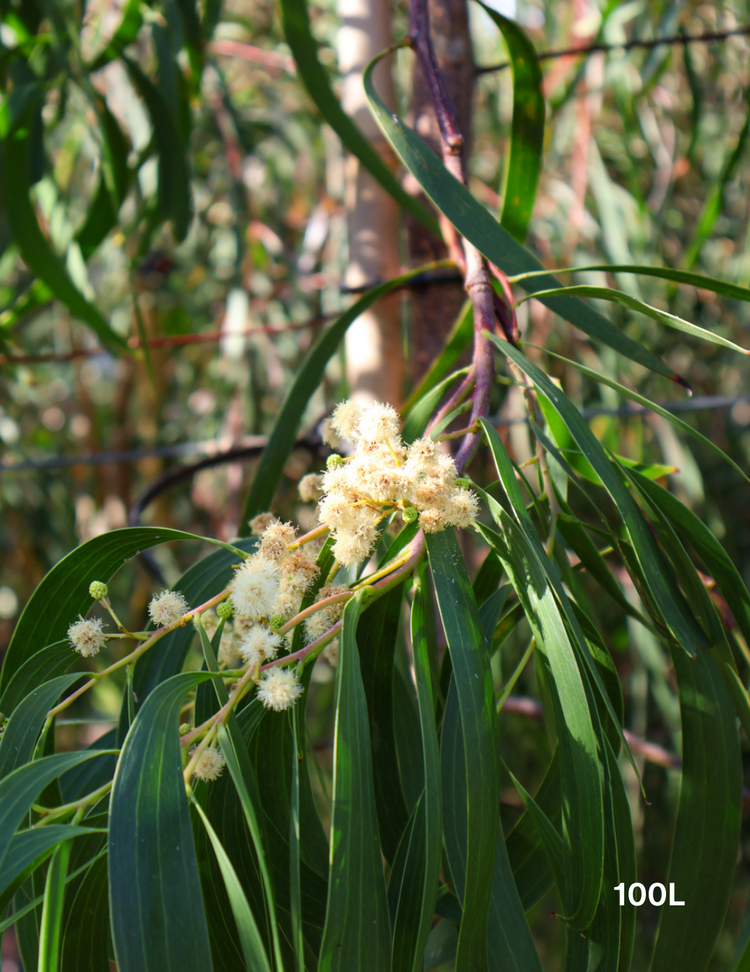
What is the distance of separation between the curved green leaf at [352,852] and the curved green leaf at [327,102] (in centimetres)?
43

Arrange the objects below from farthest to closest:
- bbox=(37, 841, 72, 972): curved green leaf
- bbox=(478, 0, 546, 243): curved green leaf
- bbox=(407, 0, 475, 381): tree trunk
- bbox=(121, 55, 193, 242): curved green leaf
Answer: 1. bbox=(121, 55, 193, 242): curved green leaf
2. bbox=(407, 0, 475, 381): tree trunk
3. bbox=(478, 0, 546, 243): curved green leaf
4. bbox=(37, 841, 72, 972): curved green leaf

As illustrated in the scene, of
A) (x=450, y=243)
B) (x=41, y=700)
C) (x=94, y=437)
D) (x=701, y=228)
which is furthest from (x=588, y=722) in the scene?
(x=94, y=437)

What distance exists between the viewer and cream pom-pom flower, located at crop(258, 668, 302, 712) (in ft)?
0.90

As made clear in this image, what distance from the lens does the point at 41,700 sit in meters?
0.32

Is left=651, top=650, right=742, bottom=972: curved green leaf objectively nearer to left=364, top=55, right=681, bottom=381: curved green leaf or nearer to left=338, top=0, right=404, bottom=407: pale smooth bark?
left=364, top=55, right=681, bottom=381: curved green leaf

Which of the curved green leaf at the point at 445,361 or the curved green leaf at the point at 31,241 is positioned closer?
the curved green leaf at the point at 445,361

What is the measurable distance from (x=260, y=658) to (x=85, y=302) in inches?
21.2

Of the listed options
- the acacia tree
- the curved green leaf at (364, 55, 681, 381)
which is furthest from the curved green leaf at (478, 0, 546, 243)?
the curved green leaf at (364, 55, 681, 381)

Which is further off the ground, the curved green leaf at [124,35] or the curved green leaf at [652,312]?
the curved green leaf at [124,35]

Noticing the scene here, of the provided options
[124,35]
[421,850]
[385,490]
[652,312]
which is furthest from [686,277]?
[124,35]

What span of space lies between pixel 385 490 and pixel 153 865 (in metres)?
0.16

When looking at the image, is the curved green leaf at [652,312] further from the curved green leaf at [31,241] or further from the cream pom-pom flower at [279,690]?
the curved green leaf at [31,241]

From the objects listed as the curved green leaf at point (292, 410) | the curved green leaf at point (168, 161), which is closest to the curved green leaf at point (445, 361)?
the curved green leaf at point (292, 410)

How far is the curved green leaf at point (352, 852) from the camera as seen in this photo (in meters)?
0.26
